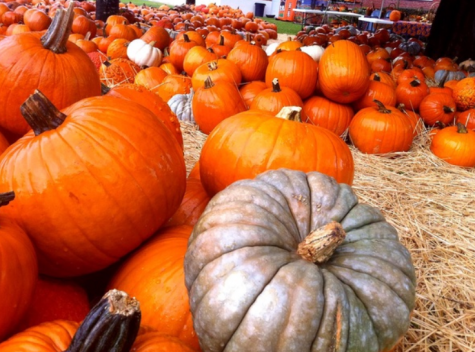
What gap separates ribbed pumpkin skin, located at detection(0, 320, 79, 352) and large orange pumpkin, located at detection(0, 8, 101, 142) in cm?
95

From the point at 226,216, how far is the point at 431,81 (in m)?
6.29

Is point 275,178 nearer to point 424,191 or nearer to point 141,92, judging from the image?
point 141,92

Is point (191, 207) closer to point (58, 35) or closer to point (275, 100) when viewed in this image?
point (58, 35)

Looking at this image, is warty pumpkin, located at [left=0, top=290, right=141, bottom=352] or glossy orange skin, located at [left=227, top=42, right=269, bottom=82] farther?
glossy orange skin, located at [left=227, top=42, right=269, bottom=82]

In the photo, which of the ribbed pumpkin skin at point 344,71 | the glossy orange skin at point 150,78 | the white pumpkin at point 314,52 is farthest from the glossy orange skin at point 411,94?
the glossy orange skin at point 150,78

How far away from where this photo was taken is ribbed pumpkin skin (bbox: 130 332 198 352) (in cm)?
96

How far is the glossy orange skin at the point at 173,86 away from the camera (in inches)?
193

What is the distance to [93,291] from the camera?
1.55 metres

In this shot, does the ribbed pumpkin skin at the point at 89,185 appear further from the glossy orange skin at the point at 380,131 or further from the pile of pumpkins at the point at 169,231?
the glossy orange skin at the point at 380,131

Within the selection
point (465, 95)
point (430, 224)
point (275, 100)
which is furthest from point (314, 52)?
point (430, 224)

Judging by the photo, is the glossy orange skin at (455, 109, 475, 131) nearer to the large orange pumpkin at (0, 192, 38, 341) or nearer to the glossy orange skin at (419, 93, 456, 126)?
the glossy orange skin at (419, 93, 456, 126)

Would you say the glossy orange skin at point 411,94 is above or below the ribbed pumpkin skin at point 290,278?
below

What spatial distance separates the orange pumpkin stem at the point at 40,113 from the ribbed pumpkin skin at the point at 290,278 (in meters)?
0.61

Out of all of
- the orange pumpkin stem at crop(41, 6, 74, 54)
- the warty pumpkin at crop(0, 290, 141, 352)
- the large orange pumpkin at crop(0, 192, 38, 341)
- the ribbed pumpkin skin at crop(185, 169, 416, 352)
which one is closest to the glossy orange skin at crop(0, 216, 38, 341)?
the large orange pumpkin at crop(0, 192, 38, 341)
